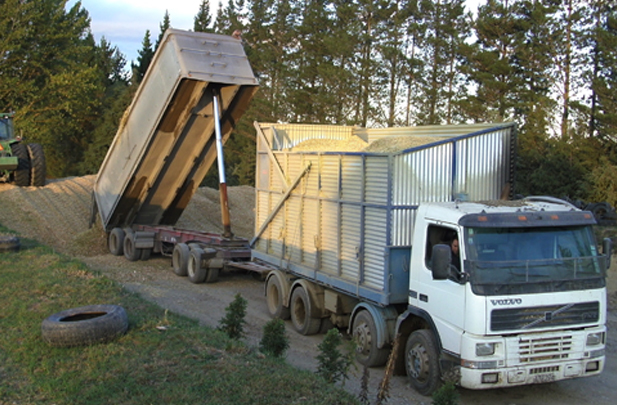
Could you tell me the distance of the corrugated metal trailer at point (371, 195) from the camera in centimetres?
777

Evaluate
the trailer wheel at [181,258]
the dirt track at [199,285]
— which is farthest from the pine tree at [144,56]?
the trailer wheel at [181,258]

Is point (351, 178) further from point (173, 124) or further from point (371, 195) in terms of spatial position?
point (173, 124)

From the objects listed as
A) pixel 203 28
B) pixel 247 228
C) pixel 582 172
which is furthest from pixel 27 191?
pixel 203 28

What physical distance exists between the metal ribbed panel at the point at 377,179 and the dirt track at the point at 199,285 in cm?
237

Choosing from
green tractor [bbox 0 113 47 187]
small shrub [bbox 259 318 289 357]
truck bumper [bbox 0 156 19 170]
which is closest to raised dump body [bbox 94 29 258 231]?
small shrub [bbox 259 318 289 357]

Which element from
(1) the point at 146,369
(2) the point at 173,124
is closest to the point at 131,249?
(2) the point at 173,124

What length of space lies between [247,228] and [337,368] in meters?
15.9

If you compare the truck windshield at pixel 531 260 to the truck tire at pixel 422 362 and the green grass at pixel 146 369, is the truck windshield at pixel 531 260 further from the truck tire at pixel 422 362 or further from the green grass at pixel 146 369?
the green grass at pixel 146 369

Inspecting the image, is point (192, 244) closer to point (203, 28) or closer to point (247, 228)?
point (247, 228)

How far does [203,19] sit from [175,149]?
45.9m

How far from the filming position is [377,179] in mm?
8000

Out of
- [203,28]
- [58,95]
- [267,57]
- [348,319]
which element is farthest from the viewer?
[203,28]

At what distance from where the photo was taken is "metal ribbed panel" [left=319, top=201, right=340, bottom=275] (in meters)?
8.93

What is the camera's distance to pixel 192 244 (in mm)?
13602
